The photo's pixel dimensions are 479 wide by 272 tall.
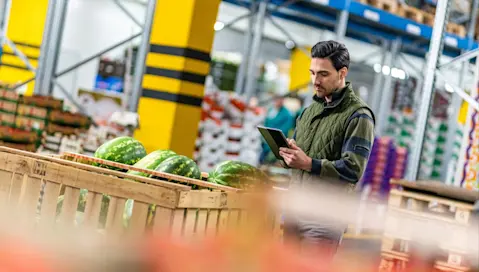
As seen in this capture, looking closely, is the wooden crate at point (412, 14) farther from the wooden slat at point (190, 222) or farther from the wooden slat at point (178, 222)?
the wooden slat at point (178, 222)

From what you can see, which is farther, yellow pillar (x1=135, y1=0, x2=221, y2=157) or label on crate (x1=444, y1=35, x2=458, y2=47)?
label on crate (x1=444, y1=35, x2=458, y2=47)

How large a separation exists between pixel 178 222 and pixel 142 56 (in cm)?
732

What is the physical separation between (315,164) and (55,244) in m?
1.79

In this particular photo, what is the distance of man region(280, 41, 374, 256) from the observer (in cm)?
403

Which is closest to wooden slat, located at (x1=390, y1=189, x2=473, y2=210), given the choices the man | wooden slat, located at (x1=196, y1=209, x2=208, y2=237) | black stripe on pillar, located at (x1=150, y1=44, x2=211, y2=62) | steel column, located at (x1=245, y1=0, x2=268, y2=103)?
the man

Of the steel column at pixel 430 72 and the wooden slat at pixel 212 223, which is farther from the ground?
the steel column at pixel 430 72

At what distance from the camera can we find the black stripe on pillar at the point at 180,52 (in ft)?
34.8

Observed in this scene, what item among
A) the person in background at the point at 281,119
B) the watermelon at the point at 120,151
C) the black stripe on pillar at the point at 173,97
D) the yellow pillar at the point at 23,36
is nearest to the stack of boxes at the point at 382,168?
the person in background at the point at 281,119

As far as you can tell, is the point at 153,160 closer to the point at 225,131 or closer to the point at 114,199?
the point at 114,199

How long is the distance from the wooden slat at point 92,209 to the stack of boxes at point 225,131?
30.9 ft

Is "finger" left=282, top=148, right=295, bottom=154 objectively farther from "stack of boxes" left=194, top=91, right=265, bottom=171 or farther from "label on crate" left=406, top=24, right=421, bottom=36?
"label on crate" left=406, top=24, right=421, bottom=36

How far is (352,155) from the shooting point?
4023 mm

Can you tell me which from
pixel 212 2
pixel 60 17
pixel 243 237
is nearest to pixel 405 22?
pixel 212 2

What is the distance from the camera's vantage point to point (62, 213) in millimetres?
3561
